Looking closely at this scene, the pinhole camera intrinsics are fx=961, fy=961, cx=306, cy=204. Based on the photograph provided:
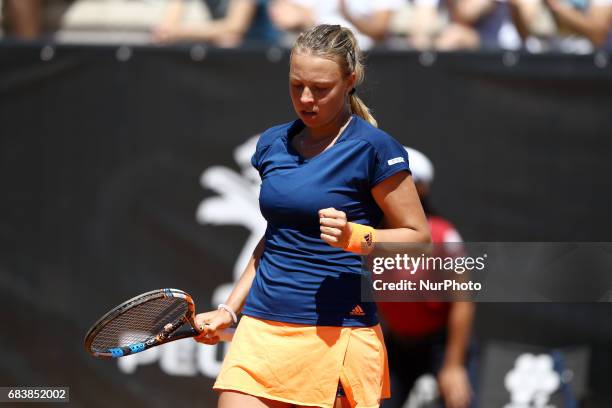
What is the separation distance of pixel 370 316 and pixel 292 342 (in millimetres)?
265

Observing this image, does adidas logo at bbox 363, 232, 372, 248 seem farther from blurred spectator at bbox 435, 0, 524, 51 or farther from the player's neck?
blurred spectator at bbox 435, 0, 524, 51

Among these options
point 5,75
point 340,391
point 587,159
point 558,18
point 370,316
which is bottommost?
point 340,391

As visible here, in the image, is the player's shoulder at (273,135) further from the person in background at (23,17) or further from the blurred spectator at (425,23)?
the person in background at (23,17)

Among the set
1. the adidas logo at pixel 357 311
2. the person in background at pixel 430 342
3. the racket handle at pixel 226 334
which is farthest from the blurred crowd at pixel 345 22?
the adidas logo at pixel 357 311

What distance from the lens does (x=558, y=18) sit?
18.3ft

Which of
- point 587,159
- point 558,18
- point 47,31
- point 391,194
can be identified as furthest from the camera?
point 47,31

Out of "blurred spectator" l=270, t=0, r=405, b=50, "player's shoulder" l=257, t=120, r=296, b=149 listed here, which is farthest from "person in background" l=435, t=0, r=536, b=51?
"player's shoulder" l=257, t=120, r=296, b=149

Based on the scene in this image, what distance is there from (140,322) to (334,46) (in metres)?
1.09

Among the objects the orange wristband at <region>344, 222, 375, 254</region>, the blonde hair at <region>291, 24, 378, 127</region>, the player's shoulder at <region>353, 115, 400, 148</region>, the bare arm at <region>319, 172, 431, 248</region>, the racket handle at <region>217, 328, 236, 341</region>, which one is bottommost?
the racket handle at <region>217, 328, 236, 341</region>

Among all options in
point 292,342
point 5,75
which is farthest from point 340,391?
point 5,75

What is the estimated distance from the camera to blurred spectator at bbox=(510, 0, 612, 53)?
5.41 meters

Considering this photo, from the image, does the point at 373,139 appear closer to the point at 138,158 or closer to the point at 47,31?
the point at 138,158

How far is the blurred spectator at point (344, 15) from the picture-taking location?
573cm

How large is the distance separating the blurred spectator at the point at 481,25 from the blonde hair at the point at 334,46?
270 cm
